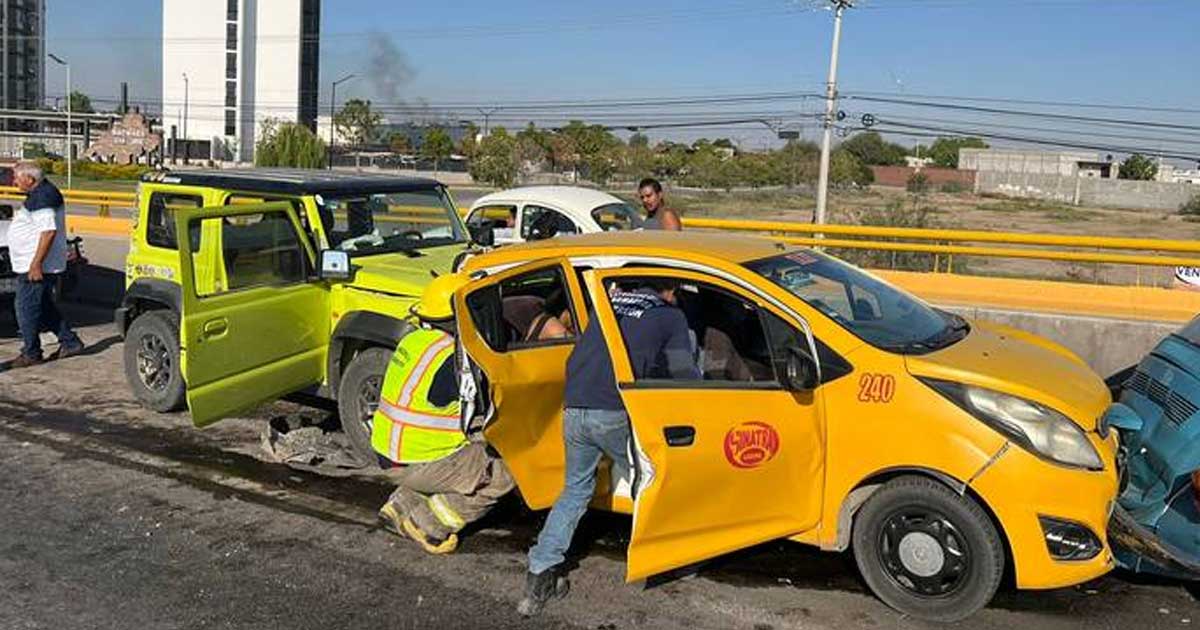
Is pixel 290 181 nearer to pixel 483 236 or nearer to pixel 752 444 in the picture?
pixel 483 236

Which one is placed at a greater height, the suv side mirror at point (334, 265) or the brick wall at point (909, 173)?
the brick wall at point (909, 173)

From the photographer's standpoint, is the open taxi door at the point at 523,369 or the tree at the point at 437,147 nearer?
the open taxi door at the point at 523,369

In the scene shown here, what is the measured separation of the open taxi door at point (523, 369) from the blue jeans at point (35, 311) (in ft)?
20.1

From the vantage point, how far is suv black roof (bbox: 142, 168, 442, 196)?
7.79m

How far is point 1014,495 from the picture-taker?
4297 millimetres

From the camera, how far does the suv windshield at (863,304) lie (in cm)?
481

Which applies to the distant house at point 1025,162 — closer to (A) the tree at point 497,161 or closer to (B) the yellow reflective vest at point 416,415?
(A) the tree at point 497,161

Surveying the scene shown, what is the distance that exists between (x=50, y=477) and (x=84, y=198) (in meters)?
15.5

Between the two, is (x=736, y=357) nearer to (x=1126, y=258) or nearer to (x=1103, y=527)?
(x=1103, y=527)

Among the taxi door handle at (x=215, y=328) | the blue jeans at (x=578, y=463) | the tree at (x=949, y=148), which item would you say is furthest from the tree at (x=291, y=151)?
the tree at (x=949, y=148)

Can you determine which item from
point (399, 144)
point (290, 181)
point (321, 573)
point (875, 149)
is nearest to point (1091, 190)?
point (875, 149)

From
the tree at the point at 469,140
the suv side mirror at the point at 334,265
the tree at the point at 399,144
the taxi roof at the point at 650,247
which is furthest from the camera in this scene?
the tree at the point at 399,144

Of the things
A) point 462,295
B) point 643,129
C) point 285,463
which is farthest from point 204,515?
point 643,129

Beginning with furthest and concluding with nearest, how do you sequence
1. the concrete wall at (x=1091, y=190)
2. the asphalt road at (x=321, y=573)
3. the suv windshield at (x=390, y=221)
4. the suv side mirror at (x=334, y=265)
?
the concrete wall at (x=1091, y=190) → the suv windshield at (x=390, y=221) → the suv side mirror at (x=334, y=265) → the asphalt road at (x=321, y=573)
